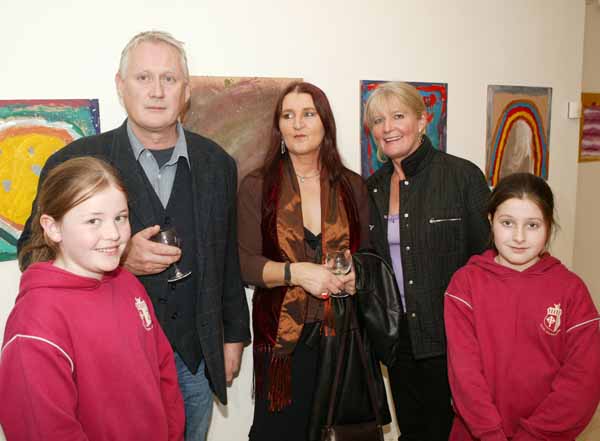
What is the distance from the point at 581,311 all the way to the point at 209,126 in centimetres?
183

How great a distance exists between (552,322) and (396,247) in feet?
2.42

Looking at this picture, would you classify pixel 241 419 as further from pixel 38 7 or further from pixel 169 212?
pixel 38 7

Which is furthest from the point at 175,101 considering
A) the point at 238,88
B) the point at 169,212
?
the point at 238,88

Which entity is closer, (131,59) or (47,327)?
(47,327)

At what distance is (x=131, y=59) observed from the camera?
1978 millimetres

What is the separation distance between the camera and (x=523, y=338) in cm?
198

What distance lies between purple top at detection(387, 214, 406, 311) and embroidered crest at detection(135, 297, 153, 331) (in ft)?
3.88

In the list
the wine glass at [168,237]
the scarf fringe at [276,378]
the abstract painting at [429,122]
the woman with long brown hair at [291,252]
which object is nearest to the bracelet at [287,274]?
the woman with long brown hair at [291,252]

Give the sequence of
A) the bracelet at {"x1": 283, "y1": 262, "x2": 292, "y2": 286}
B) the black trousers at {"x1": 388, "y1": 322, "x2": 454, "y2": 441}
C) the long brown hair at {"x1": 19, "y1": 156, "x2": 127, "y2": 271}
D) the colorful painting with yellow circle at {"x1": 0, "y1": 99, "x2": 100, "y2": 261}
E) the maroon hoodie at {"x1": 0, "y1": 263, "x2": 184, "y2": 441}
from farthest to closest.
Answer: the black trousers at {"x1": 388, "y1": 322, "x2": 454, "y2": 441}
the bracelet at {"x1": 283, "y1": 262, "x2": 292, "y2": 286}
the colorful painting with yellow circle at {"x1": 0, "y1": 99, "x2": 100, "y2": 261}
the long brown hair at {"x1": 19, "y1": 156, "x2": 127, "y2": 271}
the maroon hoodie at {"x1": 0, "y1": 263, "x2": 184, "y2": 441}

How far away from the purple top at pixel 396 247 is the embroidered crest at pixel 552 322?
0.64 meters

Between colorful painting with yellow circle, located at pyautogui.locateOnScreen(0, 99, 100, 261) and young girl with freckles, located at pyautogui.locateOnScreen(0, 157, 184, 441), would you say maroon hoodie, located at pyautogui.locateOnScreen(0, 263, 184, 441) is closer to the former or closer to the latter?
young girl with freckles, located at pyautogui.locateOnScreen(0, 157, 184, 441)

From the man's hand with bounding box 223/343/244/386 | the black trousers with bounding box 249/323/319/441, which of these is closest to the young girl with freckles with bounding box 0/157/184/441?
the man's hand with bounding box 223/343/244/386

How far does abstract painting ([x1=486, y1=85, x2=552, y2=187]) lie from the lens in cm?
370

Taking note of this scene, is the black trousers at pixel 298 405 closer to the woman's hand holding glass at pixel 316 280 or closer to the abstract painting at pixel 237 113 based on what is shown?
the woman's hand holding glass at pixel 316 280
